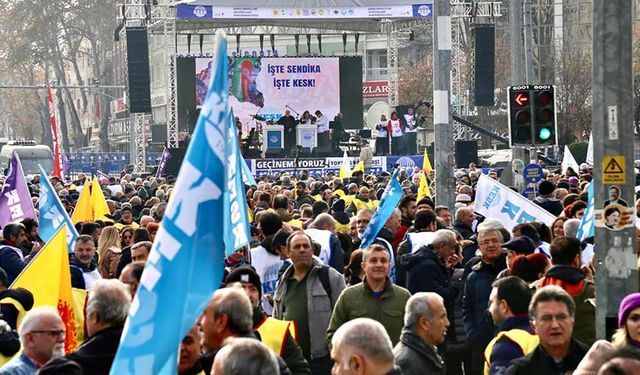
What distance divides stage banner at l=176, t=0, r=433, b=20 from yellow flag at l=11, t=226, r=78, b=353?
1223 inches

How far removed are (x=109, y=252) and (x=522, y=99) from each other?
19.3ft

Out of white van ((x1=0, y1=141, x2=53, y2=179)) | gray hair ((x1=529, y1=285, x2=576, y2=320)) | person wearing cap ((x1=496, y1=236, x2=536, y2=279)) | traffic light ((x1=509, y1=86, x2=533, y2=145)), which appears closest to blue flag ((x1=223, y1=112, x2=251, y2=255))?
person wearing cap ((x1=496, y1=236, x2=536, y2=279))

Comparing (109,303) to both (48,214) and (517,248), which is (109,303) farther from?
(48,214)

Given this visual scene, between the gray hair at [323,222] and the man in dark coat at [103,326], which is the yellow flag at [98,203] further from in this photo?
the man in dark coat at [103,326]

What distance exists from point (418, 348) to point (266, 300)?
14.1ft

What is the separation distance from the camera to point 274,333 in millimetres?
8516

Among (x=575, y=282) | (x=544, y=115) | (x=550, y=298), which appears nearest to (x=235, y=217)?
(x=575, y=282)

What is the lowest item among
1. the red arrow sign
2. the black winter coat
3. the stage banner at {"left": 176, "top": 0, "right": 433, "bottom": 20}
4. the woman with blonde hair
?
the black winter coat

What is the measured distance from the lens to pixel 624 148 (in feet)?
32.1

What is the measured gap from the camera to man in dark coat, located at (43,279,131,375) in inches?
291

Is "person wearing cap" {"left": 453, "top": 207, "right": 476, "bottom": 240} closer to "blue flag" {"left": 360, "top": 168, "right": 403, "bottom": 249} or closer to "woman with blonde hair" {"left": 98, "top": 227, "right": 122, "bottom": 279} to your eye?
"blue flag" {"left": 360, "top": 168, "right": 403, "bottom": 249}

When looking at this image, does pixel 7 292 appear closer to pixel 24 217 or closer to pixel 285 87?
pixel 24 217

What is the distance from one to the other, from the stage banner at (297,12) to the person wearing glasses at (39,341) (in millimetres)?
33506

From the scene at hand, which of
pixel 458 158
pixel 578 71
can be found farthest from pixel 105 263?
pixel 578 71
